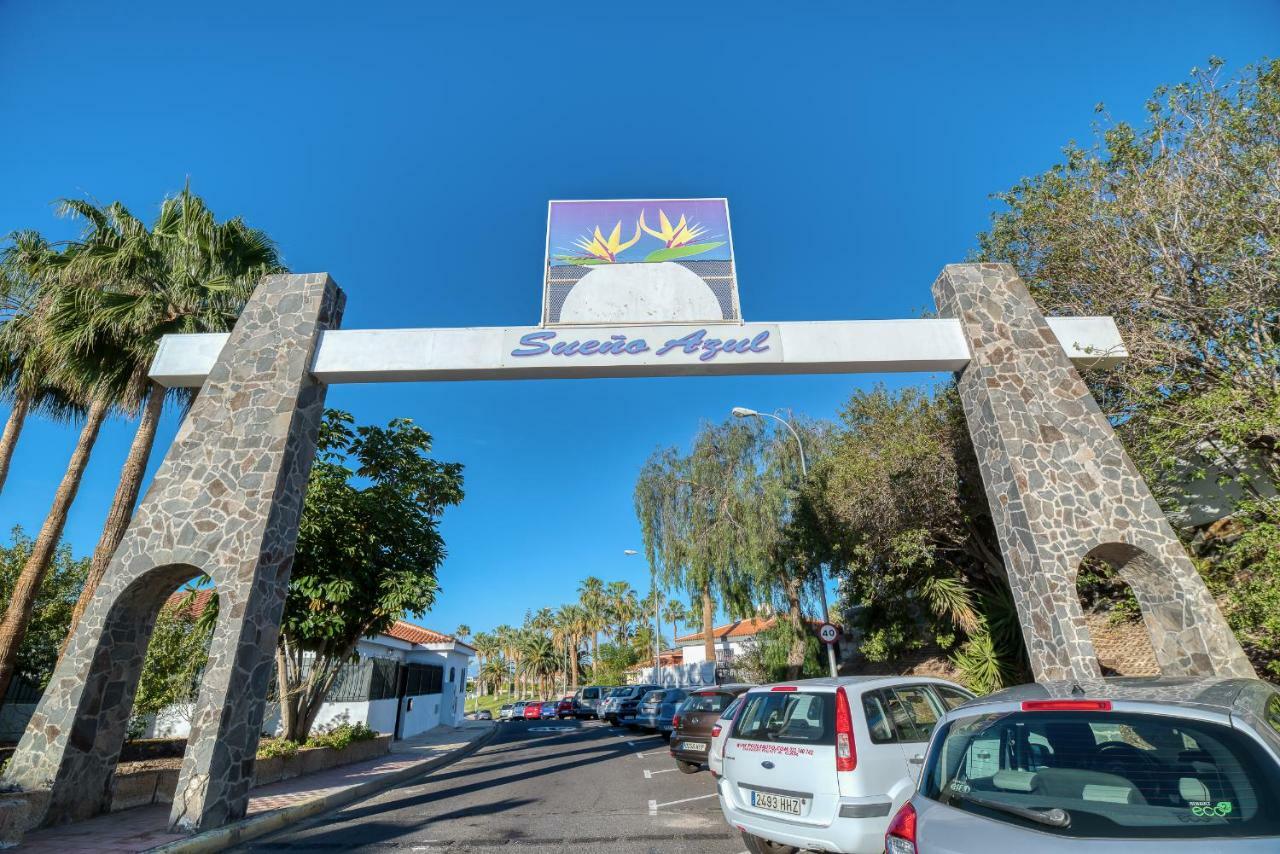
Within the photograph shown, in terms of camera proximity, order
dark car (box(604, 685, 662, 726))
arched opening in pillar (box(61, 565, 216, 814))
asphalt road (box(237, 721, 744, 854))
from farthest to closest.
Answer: dark car (box(604, 685, 662, 726))
arched opening in pillar (box(61, 565, 216, 814))
asphalt road (box(237, 721, 744, 854))

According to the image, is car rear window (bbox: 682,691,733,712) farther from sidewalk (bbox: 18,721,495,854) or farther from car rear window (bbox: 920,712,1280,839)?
car rear window (bbox: 920,712,1280,839)

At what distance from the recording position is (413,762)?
44.0 ft

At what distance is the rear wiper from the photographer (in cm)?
212

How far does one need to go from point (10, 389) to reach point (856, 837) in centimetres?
1716

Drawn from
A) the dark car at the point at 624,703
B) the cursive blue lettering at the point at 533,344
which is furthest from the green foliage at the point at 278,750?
the dark car at the point at 624,703

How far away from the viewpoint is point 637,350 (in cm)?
935

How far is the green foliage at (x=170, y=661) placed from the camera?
38.0 ft

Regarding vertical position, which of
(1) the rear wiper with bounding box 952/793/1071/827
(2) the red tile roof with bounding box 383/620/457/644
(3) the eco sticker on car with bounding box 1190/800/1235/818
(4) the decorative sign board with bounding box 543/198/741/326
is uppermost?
(4) the decorative sign board with bounding box 543/198/741/326

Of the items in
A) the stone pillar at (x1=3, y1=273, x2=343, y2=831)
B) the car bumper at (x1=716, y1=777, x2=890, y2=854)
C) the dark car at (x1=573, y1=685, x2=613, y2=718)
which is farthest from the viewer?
the dark car at (x1=573, y1=685, x2=613, y2=718)

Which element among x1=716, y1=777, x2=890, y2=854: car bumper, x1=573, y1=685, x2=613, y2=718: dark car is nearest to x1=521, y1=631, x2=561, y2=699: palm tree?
x1=573, y1=685, x2=613, y2=718: dark car

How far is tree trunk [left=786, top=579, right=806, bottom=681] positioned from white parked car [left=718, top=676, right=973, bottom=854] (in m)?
16.9

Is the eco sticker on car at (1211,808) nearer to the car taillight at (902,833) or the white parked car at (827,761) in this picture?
the car taillight at (902,833)

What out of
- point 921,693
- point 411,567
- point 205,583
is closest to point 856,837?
point 921,693

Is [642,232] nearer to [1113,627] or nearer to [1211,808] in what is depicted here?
[1211,808]
